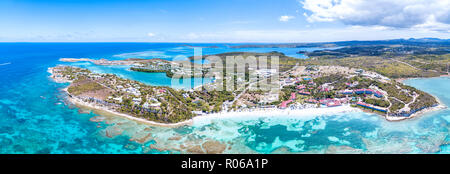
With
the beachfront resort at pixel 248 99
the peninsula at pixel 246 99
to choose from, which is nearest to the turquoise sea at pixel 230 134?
the peninsula at pixel 246 99

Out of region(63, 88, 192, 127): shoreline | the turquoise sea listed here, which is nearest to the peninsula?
region(63, 88, 192, 127): shoreline

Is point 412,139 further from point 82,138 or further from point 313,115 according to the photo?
point 82,138

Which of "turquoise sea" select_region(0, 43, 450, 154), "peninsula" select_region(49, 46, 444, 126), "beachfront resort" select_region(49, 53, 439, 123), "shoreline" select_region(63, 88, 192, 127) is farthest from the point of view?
"beachfront resort" select_region(49, 53, 439, 123)

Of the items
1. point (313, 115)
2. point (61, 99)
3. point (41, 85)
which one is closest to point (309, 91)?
point (313, 115)

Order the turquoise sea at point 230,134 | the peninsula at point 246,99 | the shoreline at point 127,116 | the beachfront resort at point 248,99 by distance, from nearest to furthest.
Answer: the turquoise sea at point 230,134 → the shoreline at point 127,116 → the peninsula at point 246,99 → the beachfront resort at point 248,99

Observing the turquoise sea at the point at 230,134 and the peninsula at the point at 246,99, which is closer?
the turquoise sea at the point at 230,134

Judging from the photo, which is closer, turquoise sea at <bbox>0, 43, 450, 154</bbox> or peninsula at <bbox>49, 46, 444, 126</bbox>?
turquoise sea at <bbox>0, 43, 450, 154</bbox>

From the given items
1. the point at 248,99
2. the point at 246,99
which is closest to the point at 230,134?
the point at 248,99

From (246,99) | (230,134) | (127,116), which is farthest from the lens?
(246,99)

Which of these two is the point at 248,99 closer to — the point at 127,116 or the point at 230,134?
the point at 230,134

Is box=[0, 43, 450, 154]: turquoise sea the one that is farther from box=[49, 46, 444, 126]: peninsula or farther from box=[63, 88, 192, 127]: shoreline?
box=[49, 46, 444, 126]: peninsula

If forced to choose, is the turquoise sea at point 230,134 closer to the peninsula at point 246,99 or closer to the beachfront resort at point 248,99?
the peninsula at point 246,99
